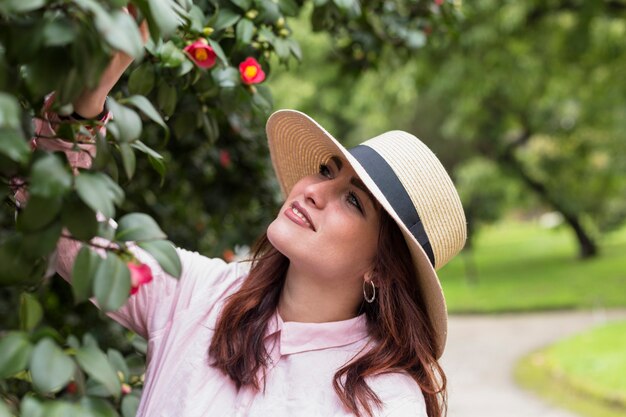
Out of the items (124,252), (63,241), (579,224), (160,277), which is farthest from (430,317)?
(579,224)

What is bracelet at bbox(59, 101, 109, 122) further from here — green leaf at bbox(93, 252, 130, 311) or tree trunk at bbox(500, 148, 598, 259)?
tree trunk at bbox(500, 148, 598, 259)

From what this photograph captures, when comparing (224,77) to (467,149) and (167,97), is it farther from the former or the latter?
(467,149)

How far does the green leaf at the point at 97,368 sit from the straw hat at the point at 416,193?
33.1 inches

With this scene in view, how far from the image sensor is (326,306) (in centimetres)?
187

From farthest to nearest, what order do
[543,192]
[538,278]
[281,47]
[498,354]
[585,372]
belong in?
[543,192]
[538,278]
[498,354]
[585,372]
[281,47]

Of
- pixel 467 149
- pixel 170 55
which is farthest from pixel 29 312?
pixel 467 149

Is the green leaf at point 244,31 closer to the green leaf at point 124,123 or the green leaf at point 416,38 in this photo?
the green leaf at point 124,123

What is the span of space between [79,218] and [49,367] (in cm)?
16

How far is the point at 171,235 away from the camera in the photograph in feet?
9.99

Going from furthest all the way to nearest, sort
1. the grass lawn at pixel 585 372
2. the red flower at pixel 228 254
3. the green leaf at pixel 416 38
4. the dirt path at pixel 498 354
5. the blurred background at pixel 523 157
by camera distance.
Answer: the blurred background at pixel 523 157 < the dirt path at pixel 498 354 < the grass lawn at pixel 585 372 < the red flower at pixel 228 254 < the green leaf at pixel 416 38

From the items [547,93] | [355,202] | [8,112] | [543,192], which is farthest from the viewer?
[543,192]

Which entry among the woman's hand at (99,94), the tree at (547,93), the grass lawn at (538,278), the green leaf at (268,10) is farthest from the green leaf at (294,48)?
the grass lawn at (538,278)

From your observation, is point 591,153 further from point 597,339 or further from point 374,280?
point 374,280

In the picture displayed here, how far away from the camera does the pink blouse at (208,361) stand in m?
1.68
